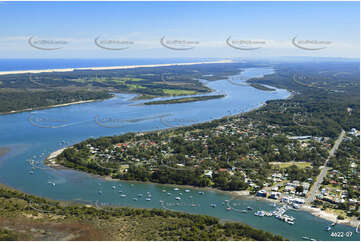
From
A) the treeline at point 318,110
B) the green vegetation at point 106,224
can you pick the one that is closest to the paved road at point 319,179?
the treeline at point 318,110

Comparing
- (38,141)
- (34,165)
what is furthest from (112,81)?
(34,165)

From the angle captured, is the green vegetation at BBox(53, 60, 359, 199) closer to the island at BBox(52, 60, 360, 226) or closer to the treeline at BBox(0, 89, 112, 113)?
the island at BBox(52, 60, 360, 226)

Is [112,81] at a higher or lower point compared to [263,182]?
higher

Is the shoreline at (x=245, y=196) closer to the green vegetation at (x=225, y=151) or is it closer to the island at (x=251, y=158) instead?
the island at (x=251, y=158)

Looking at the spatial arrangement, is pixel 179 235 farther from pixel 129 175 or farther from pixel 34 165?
pixel 34 165

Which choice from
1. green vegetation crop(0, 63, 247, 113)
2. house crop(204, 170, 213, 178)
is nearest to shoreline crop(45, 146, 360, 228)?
→ house crop(204, 170, 213, 178)
